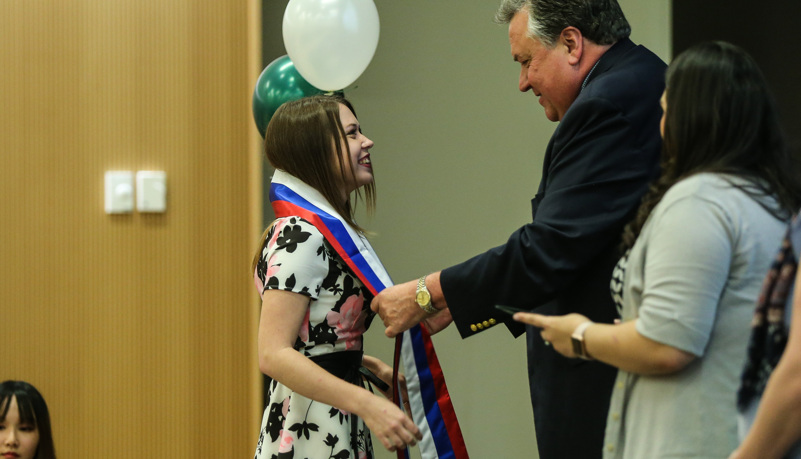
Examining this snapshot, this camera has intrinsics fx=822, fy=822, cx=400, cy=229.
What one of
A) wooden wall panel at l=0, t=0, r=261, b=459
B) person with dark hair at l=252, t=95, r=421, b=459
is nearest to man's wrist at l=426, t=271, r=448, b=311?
person with dark hair at l=252, t=95, r=421, b=459

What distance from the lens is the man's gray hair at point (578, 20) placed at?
1.84 meters

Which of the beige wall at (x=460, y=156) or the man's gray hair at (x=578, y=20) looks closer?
the man's gray hair at (x=578, y=20)

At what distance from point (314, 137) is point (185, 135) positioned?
3.47ft

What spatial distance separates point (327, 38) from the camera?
217cm

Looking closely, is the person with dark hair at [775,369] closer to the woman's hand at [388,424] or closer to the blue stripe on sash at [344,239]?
the woman's hand at [388,424]

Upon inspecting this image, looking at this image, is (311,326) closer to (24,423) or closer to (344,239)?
(344,239)

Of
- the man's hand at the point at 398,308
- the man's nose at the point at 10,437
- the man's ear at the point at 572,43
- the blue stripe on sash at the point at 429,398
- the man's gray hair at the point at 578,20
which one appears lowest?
the man's nose at the point at 10,437

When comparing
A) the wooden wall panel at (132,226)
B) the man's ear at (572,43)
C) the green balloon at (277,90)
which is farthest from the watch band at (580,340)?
the wooden wall panel at (132,226)

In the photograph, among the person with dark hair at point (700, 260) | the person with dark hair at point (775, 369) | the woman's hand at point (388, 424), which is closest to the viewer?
the person with dark hair at point (775, 369)

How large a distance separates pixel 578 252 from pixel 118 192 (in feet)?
5.39

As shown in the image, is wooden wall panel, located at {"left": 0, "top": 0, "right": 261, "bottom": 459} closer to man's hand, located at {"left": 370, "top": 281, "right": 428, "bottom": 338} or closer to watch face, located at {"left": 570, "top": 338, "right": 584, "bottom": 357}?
Answer: man's hand, located at {"left": 370, "top": 281, "right": 428, "bottom": 338}

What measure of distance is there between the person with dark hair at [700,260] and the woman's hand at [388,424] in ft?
1.25

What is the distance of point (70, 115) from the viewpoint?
8.67 ft

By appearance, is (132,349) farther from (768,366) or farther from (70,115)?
(768,366)
